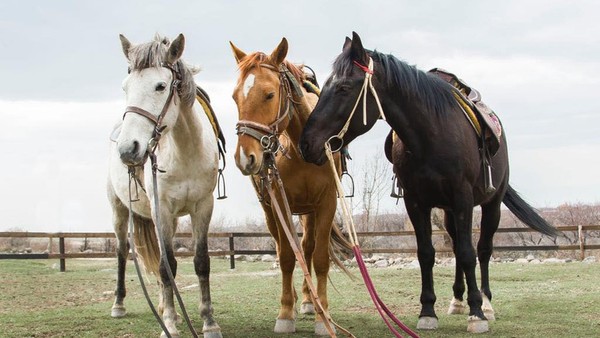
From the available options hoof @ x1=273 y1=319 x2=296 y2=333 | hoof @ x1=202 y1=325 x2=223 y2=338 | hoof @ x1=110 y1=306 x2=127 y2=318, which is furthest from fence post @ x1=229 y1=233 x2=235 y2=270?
hoof @ x1=202 y1=325 x2=223 y2=338

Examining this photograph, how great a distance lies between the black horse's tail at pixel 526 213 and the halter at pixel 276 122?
11.8ft

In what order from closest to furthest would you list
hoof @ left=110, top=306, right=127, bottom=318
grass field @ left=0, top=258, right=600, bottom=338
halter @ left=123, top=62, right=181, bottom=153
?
halter @ left=123, top=62, right=181, bottom=153
grass field @ left=0, top=258, right=600, bottom=338
hoof @ left=110, top=306, right=127, bottom=318

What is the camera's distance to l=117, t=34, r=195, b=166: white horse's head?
4.19 m

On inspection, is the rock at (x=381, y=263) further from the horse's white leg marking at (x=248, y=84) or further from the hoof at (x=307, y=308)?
the horse's white leg marking at (x=248, y=84)

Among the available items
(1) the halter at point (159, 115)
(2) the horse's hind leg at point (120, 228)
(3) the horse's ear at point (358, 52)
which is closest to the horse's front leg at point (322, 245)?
(3) the horse's ear at point (358, 52)

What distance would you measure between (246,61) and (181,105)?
712mm

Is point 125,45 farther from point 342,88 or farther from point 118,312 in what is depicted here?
point 118,312

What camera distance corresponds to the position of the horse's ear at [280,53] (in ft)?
16.1

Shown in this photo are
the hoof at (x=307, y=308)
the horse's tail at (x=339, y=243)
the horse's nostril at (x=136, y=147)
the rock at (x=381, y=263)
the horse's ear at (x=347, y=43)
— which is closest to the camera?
the horse's nostril at (x=136, y=147)

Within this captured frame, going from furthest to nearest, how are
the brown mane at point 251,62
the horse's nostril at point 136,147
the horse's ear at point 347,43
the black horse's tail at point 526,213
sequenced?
the black horse's tail at point 526,213 < the horse's ear at point 347,43 < the brown mane at point 251,62 < the horse's nostril at point 136,147

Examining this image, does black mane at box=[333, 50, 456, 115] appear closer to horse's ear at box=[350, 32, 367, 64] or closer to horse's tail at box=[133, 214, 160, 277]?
horse's ear at box=[350, 32, 367, 64]

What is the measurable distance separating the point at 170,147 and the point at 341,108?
153 centimetres

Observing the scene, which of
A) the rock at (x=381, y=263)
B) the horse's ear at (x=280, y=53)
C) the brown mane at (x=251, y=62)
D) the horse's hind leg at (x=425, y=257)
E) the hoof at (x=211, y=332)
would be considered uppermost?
the horse's ear at (x=280, y=53)

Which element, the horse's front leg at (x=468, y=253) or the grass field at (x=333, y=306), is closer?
the horse's front leg at (x=468, y=253)
